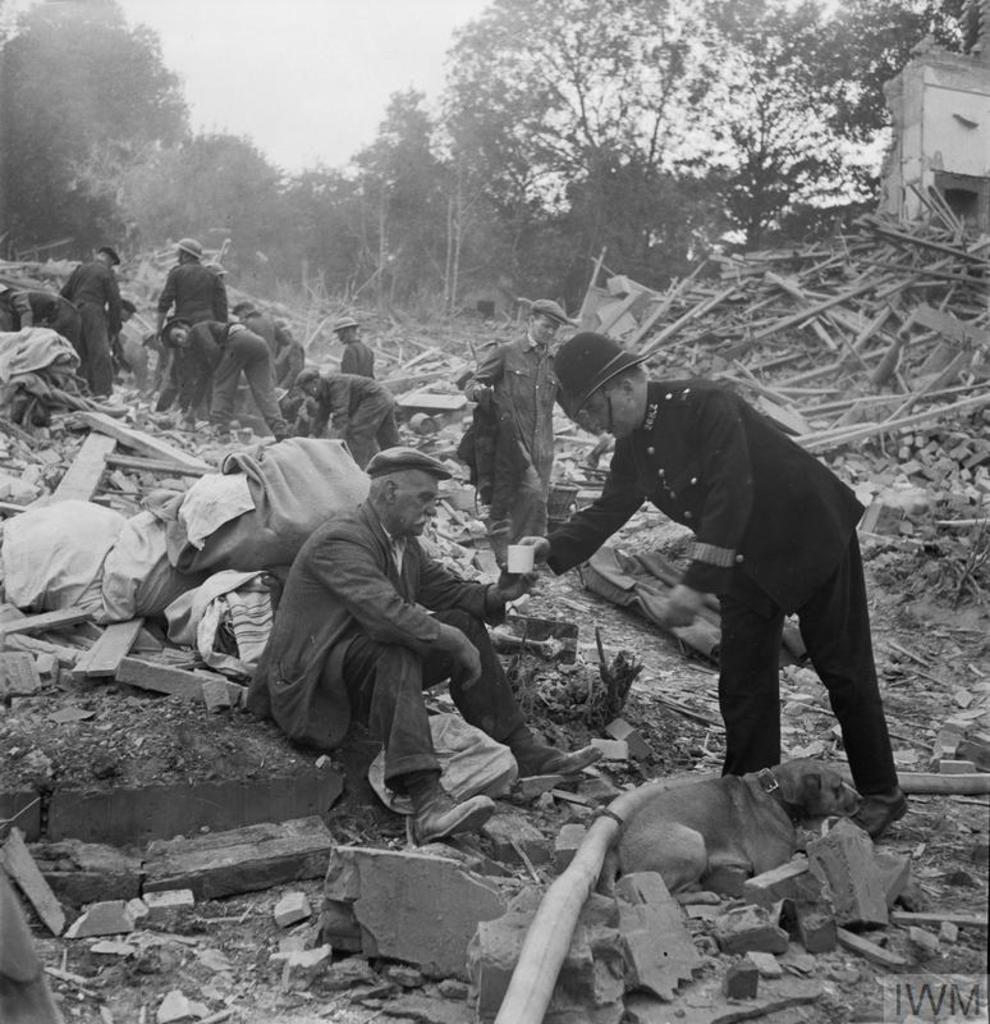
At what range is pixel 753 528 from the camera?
3736 millimetres

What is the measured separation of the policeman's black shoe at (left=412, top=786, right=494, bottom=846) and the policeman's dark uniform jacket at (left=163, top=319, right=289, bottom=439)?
6941mm

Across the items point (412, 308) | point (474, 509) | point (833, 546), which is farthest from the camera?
point (412, 308)

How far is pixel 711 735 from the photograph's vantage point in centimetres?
506

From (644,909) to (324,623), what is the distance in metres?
1.51

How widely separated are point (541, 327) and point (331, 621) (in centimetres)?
398

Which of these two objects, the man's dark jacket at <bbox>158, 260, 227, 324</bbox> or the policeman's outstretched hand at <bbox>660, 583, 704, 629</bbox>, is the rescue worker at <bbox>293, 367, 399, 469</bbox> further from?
the policeman's outstretched hand at <bbox>660, 583, 704, 629</bbox>

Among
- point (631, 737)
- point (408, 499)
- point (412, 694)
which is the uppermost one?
point (408, 499)

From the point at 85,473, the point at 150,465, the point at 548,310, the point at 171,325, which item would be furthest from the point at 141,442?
the point at 548,310

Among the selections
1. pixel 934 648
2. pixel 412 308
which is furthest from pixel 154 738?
pixel 412 308

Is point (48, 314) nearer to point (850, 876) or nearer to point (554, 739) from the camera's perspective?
point (554, 739)

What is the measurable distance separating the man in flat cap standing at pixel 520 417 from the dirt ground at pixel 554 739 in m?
1.24

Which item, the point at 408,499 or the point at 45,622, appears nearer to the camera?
the point at 408,499

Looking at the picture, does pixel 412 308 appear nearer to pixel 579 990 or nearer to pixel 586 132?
pixel 586 132

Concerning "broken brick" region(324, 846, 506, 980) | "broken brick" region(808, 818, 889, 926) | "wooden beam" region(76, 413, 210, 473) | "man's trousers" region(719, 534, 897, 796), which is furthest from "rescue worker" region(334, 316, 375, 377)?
"broken brick" region(808, 818, 889, 926)
